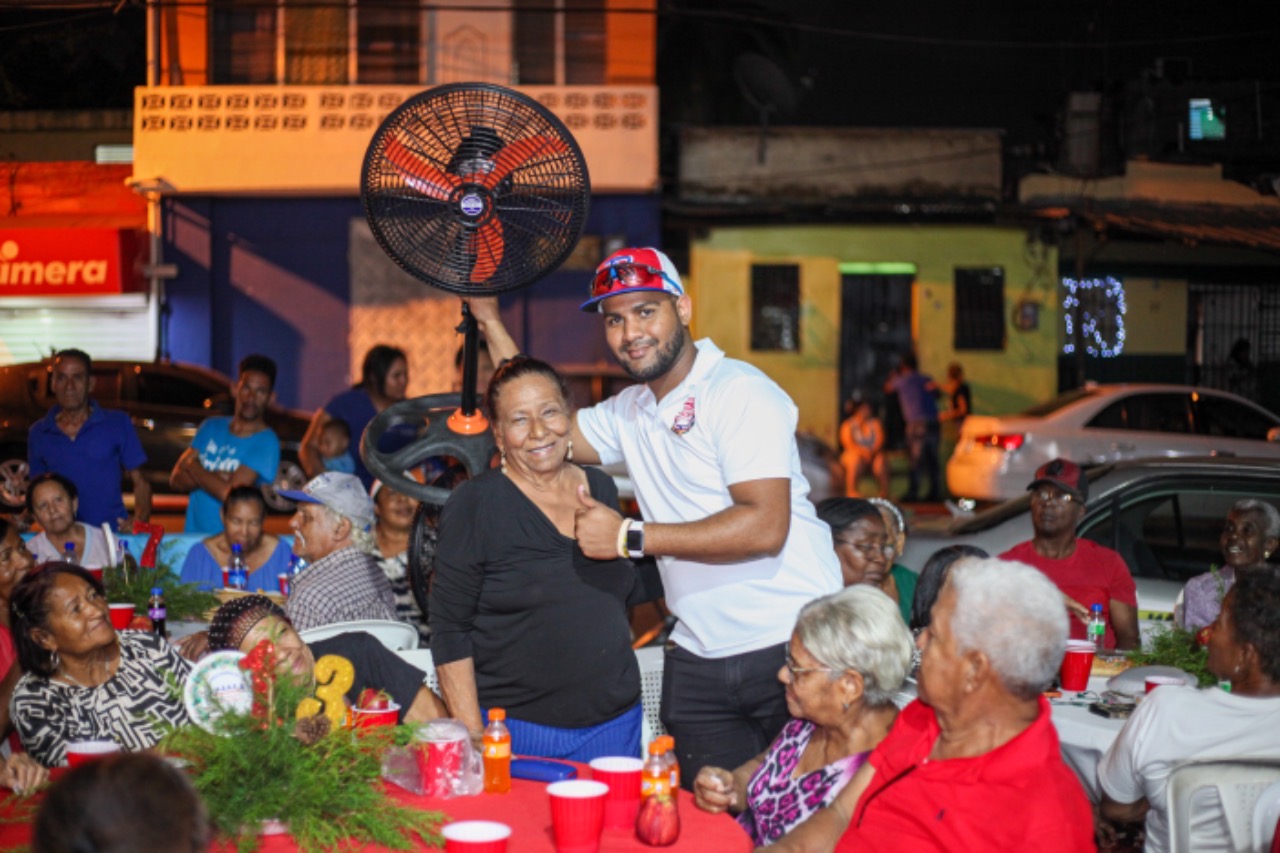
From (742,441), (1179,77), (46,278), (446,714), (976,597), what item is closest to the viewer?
(976,597)

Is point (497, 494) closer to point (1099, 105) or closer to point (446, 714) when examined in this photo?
point (446, 714)

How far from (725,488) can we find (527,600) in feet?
1.99

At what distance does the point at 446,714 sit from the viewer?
3893 millimetres

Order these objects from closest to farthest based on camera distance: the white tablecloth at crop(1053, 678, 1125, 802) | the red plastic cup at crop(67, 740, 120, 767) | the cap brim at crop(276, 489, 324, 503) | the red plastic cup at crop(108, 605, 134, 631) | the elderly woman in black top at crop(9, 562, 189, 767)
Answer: the red plastic cup at crop(67, 740, 120, 767) < the elderly woman in black top at crop(9, 562, 189, 767) < the white tablecloth at crop(1053, 678, 1125, 802) < the red plastic cup at crop(108, 605, 134, 631) < the cap brim at crop(276, 489, 324, 503)

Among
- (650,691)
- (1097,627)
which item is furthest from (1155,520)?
(650,691)

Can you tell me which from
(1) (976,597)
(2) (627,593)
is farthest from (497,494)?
(1) (976,597)

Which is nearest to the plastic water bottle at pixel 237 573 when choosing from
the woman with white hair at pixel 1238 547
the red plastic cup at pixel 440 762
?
the red plastic cup at pixel 440 762

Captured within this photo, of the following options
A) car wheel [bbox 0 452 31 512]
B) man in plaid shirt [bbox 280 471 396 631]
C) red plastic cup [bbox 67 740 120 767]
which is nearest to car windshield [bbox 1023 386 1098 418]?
car wheel [bbox 0 452 31 512]

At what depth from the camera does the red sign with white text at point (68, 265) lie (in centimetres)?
1719

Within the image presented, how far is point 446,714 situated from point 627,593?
23.5 inches

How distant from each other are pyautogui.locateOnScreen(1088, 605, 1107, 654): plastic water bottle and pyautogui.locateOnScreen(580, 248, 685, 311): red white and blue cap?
287 cm

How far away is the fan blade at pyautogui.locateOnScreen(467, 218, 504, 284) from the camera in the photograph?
13.3 ft

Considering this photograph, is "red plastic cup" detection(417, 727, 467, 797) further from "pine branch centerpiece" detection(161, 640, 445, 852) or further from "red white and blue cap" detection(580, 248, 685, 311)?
→ "red white and blue cap" detection(580, 248, 685, 311)

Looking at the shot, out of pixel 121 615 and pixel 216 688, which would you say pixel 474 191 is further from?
pixel 121 615
